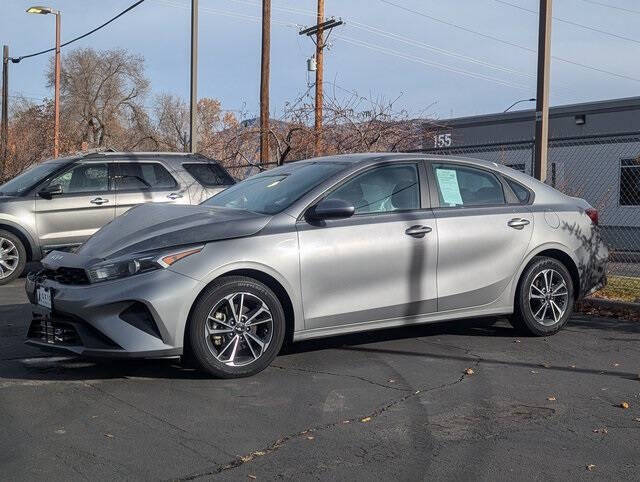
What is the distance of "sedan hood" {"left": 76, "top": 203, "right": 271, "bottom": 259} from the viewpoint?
5797 millimetres

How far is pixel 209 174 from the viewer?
40.6 ft

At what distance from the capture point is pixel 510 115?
1029 inches

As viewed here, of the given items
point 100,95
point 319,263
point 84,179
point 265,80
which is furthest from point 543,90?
point 100,95

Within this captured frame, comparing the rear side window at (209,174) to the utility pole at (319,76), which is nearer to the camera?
the rear side window at (209,174)

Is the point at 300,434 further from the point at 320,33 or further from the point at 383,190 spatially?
the point at 320,33

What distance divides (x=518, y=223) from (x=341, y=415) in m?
2.92

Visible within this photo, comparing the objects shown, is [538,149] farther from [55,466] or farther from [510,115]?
[510,115]

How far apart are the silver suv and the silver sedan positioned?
4.89m

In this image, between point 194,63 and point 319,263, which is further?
point 194,63

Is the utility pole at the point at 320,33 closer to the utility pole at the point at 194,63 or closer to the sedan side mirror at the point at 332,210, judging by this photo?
the utility pole at the point at 194,63

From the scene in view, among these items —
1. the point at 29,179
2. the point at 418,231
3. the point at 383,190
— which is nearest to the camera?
the point at 418,231

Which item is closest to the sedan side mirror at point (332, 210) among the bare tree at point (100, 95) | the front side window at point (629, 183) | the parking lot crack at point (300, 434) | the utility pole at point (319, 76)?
the parking lot crack at point (300, 434)

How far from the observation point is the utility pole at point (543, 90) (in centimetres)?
1018

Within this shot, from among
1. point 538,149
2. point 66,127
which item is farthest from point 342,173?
point 66,127
